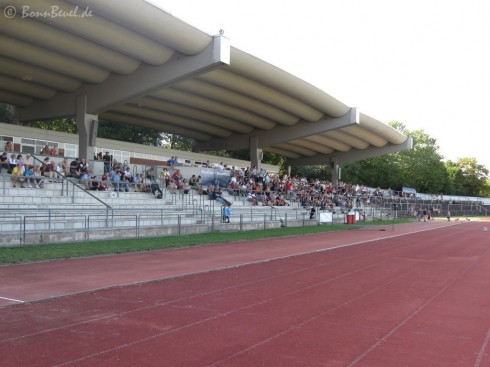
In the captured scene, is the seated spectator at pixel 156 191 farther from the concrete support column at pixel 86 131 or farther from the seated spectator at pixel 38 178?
the seated spectator at pixel 38 178

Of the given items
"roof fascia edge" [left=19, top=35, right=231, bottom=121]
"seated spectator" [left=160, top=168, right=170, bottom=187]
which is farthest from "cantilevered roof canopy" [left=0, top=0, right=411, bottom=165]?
"seated spectator" [left=160, top=168, right=170, bottom=187]

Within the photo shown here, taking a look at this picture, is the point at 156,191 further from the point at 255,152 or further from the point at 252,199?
the point at 255,152

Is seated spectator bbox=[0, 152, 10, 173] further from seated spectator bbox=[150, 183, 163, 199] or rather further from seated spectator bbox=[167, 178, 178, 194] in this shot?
seated spectator bbox=[167, 178, 178, 194]

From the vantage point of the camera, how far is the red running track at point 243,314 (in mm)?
6039

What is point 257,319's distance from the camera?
788cm

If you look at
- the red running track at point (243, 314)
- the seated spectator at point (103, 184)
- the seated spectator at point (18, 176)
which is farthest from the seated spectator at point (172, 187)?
the red running track at point (243, 314)

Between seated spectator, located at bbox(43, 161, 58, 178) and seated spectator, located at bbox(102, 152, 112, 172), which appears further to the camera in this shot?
seated spectator, located at bbox(102, 152, 112, 172)

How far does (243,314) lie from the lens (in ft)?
26.9

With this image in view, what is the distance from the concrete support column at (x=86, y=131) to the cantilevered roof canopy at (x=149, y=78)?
1.03 feet

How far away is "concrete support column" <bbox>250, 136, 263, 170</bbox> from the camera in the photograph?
4742 cm

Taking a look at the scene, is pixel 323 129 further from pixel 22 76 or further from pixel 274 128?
pixel 22 76

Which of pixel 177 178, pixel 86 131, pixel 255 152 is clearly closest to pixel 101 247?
pixel 177 178

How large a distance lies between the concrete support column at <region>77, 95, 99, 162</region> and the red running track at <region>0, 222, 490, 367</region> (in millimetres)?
16940

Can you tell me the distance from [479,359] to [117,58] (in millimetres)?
24439
